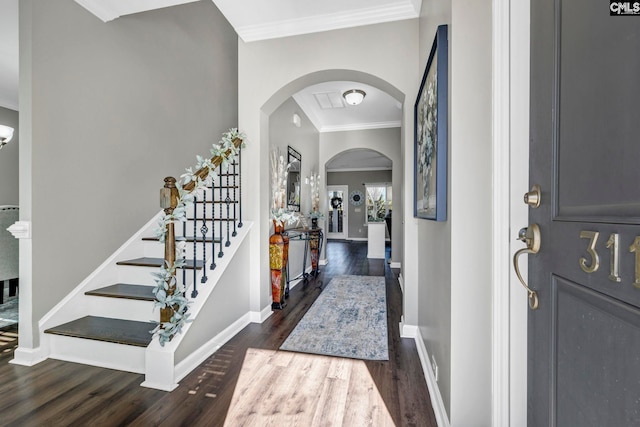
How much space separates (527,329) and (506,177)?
583 mm

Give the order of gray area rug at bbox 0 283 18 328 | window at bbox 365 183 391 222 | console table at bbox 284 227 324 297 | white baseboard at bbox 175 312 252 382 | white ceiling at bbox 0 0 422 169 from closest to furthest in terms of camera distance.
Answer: white baseboard at bbox 175 312 252 382, white ceiling at bbox 0 0 422 169, gray area rug at bbox 0 283 18 328, console table at bbox 284 227 324 297, window at bbox 365 183 391 222

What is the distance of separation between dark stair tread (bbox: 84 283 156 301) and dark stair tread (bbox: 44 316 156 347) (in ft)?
0.66

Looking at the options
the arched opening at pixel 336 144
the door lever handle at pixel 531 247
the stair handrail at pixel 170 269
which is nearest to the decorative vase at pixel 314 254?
the arched opening at pixel 336 144

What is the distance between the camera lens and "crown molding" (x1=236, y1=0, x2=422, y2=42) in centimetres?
268

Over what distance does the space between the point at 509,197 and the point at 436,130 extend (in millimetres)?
574

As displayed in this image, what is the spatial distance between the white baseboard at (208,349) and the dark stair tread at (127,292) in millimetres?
561

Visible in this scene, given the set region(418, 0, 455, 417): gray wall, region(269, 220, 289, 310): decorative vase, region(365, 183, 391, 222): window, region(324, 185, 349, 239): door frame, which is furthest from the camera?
region(324, 185, 349, 239): door frame

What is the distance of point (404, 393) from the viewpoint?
186 cm

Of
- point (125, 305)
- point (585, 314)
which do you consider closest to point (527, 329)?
point (585, 314)

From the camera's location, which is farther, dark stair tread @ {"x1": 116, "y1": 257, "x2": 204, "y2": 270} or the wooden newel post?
dark stair tread @ {"x1": 116, "y1": 257, "x2": 204, "y2": 270}

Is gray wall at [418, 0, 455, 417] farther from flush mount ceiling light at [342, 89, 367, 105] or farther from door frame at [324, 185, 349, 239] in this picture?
door frame at [324, 185, 349, 239]

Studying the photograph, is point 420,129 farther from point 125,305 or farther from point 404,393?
point 125,305

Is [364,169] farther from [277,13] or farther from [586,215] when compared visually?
[586,215]

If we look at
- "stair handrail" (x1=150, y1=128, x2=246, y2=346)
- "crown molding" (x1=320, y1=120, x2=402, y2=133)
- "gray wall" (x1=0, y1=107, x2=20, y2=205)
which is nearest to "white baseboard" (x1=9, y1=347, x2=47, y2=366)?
"stair handrail" (x1=150, y1=128, x2=246, y2=346)
